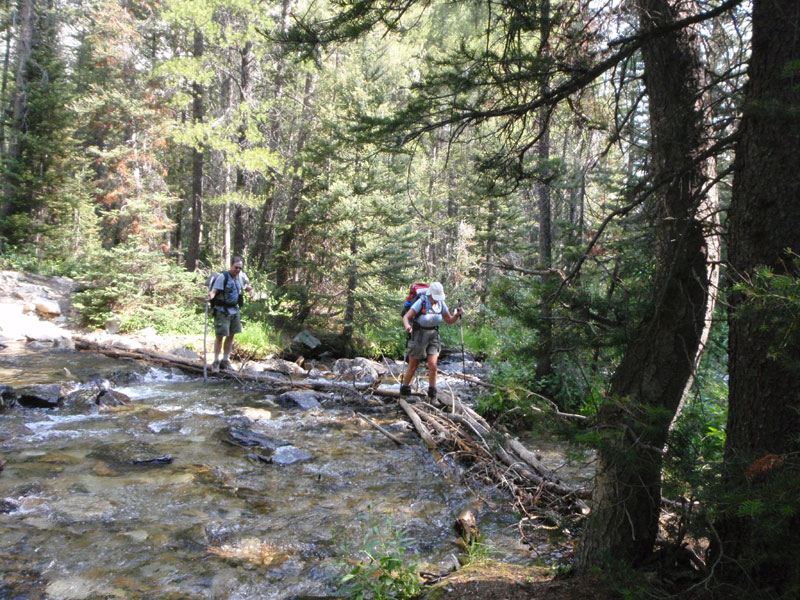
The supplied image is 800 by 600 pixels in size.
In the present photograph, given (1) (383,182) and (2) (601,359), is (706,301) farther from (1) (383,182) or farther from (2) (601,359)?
(1) (383,182)

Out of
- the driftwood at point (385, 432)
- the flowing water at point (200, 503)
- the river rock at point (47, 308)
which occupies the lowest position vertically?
the flowing water at point (200, 503)

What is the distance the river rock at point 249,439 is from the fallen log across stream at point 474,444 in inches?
66.7

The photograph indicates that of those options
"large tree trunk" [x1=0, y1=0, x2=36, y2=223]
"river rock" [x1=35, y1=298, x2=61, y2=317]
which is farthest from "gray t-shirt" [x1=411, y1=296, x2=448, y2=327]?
"large tree trunk" [x1=0, y1=0, x2=36, y2=223]

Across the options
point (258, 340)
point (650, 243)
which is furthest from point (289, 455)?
point (258, 340)

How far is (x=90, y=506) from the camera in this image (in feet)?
16.2

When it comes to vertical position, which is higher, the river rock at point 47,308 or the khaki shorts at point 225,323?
the khaki shorts at point 225,323

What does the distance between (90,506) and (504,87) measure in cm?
542

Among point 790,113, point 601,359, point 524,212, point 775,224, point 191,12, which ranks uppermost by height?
point 191,12

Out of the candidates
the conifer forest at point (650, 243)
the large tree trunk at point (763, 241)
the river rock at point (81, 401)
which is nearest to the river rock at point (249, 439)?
the river rock at point (81, 401)

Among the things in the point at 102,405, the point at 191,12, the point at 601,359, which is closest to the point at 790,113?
the point at 601,359

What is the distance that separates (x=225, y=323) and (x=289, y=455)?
4741 mm

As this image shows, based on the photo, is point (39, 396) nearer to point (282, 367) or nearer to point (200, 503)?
point (200, 503)

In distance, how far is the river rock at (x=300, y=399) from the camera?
943 centimetres

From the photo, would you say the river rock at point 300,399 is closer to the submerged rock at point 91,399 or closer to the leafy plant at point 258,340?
the submerged rock at point 91,399
